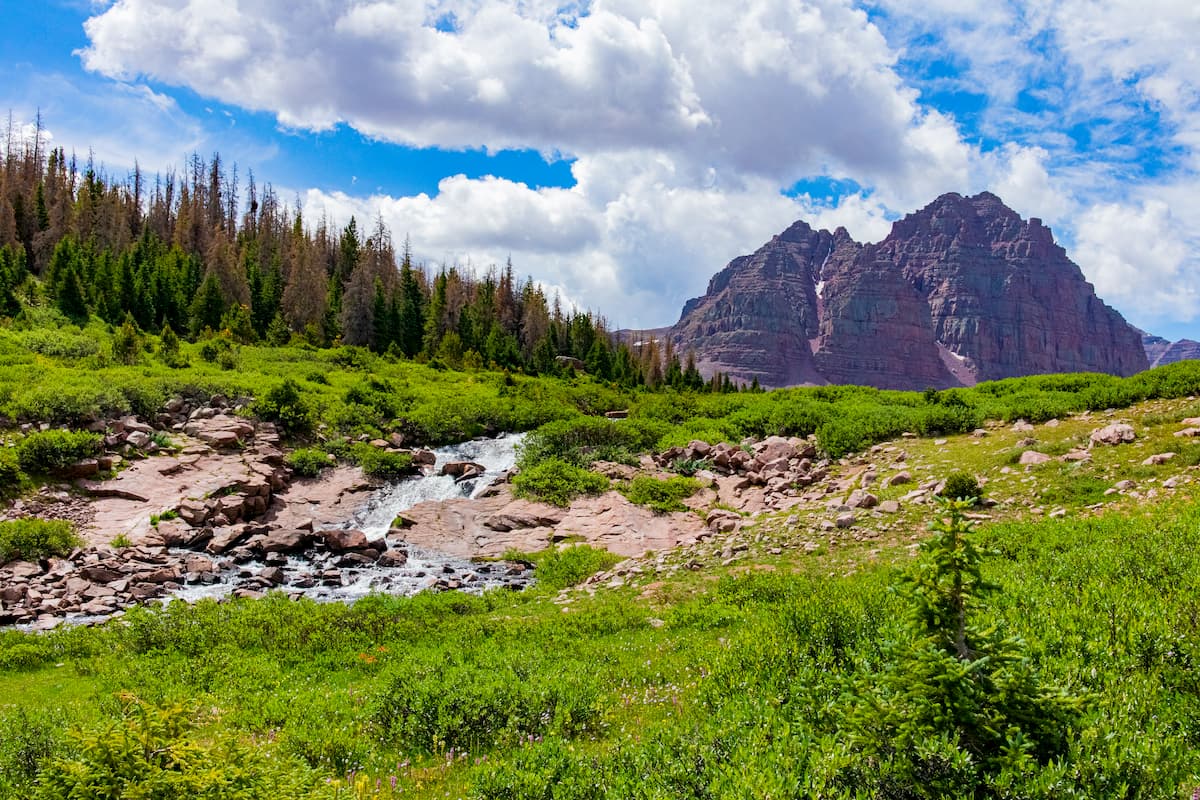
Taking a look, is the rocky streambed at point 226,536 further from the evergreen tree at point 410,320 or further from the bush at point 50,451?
the evergreen tree at point 410,320

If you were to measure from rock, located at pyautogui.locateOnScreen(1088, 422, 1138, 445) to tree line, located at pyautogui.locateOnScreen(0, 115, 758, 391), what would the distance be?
48836mm

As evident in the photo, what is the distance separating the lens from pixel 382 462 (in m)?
28.1

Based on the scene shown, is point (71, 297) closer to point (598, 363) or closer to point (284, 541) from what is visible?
point (284, 541)

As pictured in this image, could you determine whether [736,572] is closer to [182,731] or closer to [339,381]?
[182,731]

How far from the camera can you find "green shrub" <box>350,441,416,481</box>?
27.7 meters

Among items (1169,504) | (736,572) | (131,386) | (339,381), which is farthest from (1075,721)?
(339,381)

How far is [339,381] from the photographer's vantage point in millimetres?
42031

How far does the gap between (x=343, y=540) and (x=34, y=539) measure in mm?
7435

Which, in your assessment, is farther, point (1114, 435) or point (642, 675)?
point (1114, 435)

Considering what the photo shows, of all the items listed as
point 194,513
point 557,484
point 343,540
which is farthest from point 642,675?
point 194,513

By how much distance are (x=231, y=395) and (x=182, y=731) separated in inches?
1249

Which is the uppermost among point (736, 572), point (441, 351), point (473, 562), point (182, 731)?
point (441, 351)

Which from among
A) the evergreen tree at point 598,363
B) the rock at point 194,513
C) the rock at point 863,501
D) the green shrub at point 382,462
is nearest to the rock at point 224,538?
the rock at point 194,513

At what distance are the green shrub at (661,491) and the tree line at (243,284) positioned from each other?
3599 centimetres
